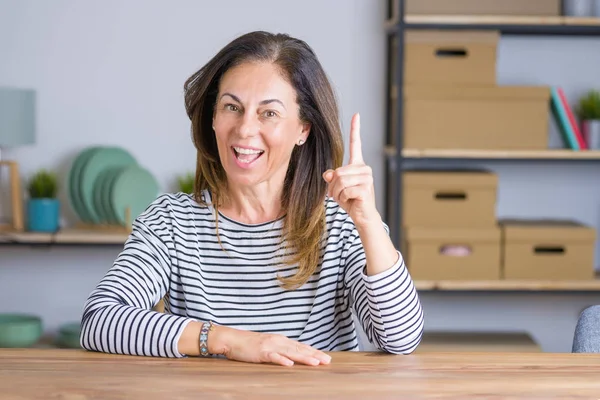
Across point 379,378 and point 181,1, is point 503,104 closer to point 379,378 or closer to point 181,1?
point 181,1

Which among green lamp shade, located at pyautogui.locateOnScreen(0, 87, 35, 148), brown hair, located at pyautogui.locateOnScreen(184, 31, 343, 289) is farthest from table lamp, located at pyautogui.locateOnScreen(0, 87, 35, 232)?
brown hair, located at pyautogui.locateOnScreen(184, 31, 343, 289)

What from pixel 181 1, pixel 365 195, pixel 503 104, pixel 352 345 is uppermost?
pixel 181 1

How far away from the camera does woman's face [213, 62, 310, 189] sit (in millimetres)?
1674

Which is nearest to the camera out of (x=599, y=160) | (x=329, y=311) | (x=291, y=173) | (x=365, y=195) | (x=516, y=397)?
(x=516, y=397)

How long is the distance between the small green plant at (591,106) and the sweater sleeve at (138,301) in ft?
7.53

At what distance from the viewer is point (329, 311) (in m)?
1.75

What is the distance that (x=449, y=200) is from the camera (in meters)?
3.43

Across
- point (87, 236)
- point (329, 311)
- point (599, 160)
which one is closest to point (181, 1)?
point (87, 236)

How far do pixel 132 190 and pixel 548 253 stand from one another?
1.64m

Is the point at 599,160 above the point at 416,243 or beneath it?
above

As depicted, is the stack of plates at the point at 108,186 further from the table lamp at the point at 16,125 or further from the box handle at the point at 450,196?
the box handle at the point at 450,196

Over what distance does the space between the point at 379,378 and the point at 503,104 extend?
231 centimetres

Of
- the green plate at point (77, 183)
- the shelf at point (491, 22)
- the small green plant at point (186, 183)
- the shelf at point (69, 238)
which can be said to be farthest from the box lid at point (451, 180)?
the green plate at point (77, 183)

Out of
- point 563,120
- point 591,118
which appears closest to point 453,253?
point 563,120
